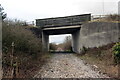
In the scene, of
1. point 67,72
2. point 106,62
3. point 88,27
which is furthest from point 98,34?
point 67,72

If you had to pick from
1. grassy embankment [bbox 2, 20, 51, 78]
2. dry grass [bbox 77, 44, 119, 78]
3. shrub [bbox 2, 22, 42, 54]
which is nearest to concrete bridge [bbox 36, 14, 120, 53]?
dry grass [bbox 77, 44, 119, 78]

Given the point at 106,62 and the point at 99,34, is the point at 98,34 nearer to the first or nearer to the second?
the point at 99,34

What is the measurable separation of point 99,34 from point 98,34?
0.41 feet

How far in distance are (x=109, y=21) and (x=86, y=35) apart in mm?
3336

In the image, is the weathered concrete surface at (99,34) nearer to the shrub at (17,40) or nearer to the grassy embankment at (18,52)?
the grassy embankment at (18,52)

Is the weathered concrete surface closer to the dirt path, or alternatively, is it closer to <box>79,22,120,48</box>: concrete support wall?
<box>79,22,120,48</box>: concrete support wall

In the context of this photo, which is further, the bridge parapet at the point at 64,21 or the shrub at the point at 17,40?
the bridge parapet at the point at 64,21

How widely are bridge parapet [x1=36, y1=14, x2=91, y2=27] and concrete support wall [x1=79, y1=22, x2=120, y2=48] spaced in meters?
1.26

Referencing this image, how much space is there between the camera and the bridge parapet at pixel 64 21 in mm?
17575

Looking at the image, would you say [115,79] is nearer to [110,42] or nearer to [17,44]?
[17,44]

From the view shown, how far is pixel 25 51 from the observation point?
30.0 feet

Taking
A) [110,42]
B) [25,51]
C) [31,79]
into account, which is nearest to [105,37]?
[110,42]

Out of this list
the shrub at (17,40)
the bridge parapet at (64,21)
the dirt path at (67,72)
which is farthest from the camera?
the bridge parapet at (64,21)

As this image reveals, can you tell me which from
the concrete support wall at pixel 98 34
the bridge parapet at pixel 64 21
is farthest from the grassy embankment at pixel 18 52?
the bridge parapet at pixel 64 21
